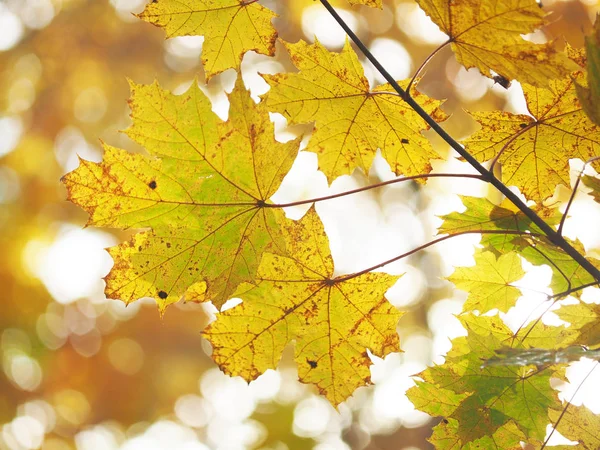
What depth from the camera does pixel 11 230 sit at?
6633mm

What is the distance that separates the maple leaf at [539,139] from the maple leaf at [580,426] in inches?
22.6

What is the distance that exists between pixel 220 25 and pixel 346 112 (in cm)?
38

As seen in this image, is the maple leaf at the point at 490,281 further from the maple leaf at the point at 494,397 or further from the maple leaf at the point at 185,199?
the maple leaf at the point at 185,199

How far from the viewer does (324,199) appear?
112cm

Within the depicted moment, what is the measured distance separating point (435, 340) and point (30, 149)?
575 cm

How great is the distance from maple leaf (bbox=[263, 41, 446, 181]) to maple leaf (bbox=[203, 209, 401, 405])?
0.23 m

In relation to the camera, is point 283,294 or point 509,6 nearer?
point 509,6

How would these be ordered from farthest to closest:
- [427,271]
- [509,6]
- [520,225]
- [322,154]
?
[427,271], [322,154], [520,225], [509,6]

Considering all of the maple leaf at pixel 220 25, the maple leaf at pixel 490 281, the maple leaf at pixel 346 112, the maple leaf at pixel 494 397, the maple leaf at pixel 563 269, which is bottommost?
the maple leaf at pixel 494 397

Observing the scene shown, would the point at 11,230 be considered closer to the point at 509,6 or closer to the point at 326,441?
the point at 326,441

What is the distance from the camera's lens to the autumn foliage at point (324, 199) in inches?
42.6

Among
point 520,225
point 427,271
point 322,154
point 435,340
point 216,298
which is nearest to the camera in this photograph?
point 216,298

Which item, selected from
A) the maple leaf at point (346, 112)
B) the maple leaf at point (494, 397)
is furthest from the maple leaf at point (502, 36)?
the maple leaf at point (494, 397)

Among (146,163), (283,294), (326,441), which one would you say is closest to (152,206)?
(146,163)
